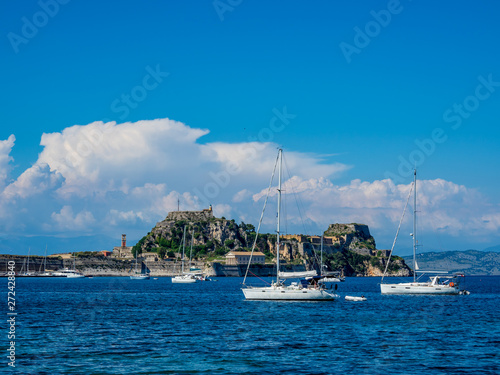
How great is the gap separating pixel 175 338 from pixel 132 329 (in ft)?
16.1

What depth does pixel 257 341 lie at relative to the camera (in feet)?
110

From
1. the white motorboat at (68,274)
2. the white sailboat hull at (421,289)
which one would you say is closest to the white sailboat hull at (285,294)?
the white sailboat hull at (421,289)

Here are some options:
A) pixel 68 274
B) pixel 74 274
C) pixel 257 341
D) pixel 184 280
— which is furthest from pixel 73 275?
pixel 257 341

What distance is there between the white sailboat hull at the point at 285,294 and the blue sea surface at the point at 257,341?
1875mm

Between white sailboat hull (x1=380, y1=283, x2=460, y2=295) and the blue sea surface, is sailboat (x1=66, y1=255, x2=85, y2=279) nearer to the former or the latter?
white sailboat hull (x1=380, y1=283, x2=460, y2=295)

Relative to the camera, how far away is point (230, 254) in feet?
652

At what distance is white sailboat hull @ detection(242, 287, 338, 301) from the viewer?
5584 centimetres

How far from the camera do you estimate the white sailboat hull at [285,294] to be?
5584cm

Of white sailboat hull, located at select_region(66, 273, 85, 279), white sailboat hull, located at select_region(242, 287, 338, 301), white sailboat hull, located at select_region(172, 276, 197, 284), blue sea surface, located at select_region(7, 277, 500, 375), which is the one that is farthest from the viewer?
white sailboat hull, located at select_region(66, 273, 85, 279)

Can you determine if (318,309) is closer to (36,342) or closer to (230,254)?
(36,342)

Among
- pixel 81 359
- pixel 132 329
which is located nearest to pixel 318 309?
pixel 132 329

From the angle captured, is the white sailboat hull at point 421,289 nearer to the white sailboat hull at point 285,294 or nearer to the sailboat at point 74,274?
the white sailboat hull at point 285,294

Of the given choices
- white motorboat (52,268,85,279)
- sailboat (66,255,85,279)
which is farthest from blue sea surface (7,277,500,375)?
white motorboat (52,268,85,279)

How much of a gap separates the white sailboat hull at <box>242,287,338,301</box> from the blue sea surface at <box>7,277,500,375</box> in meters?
1.87
